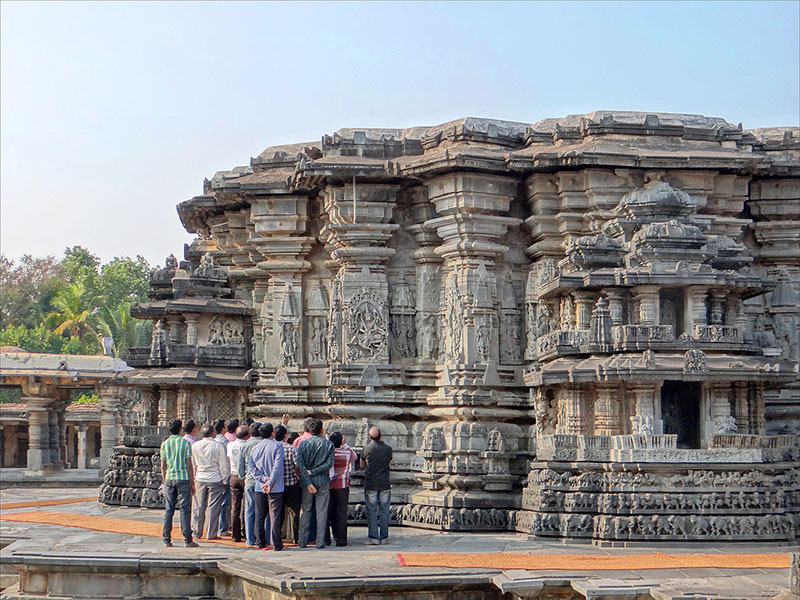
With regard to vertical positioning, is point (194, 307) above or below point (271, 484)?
above

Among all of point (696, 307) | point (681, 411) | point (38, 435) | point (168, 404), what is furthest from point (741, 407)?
point (38, 435)

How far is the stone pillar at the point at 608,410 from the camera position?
12.7 m

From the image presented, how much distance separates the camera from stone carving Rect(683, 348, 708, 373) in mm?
12195

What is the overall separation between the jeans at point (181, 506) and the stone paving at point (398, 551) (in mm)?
160

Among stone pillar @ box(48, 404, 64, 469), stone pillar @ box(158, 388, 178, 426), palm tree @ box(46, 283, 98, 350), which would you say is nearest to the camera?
stone pillar @ box(158, 388, 178, 426)

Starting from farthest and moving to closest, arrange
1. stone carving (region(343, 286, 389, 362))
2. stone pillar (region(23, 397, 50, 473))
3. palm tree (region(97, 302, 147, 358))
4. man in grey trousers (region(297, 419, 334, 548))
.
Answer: palm tree (region(97, 302, 147, 358))
stone pillar (region(23, 397, 50, 473))
stone carving (region(343, 286, 389, 362))
man in grey trousers (region(297, 419, 334, 548))

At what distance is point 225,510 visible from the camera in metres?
13.0

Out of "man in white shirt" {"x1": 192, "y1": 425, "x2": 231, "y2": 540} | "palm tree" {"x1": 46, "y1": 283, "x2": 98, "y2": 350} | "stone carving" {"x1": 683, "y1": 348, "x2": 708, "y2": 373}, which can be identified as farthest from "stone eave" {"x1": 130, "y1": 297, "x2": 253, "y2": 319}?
"palm tree" {"x1": 46, "y1": 283, "x2": 98, "y2": 350}

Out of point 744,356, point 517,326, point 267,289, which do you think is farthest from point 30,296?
point 744,356

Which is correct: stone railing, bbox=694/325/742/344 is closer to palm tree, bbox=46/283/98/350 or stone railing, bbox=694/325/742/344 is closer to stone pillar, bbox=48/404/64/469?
stone pillar, bbox=48/404/64/469

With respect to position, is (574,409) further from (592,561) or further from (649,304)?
(592,561)

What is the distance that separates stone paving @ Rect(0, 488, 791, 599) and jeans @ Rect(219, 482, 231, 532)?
1.88 ft

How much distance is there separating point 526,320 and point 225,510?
4.59 metres

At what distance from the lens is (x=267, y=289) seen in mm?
17375
